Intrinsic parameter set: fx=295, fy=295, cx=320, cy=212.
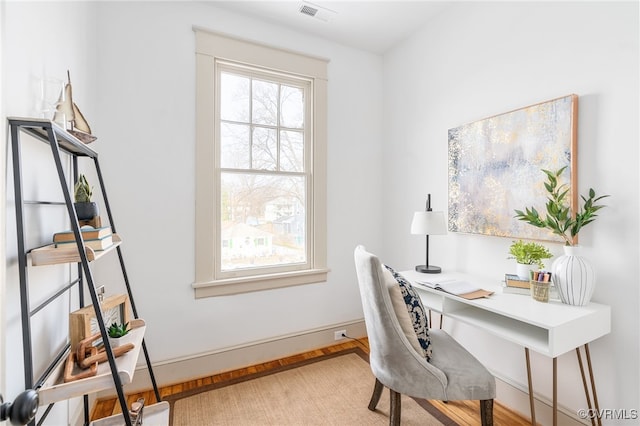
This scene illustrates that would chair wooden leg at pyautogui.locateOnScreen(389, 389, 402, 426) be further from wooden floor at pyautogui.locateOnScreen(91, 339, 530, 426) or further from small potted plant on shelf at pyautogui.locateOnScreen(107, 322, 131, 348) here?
small potted plant on shelf at pyautogui.locateOnScreen(107, 322, 131, 348)

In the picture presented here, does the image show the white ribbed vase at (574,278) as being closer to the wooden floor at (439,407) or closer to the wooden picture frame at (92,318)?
the wooden floor at (439,407)

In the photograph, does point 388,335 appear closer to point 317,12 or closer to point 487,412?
point 487,412

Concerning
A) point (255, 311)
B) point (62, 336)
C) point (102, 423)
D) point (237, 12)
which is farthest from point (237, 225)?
point (237, 12)

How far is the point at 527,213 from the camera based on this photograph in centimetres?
166

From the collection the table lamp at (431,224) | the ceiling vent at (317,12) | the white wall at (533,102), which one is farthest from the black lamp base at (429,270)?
the ceiling vent at (317,12)

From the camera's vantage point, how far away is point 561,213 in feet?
5.01

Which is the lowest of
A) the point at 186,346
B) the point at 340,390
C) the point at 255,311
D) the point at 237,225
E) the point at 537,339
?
the point at 340,390

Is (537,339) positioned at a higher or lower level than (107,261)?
lower

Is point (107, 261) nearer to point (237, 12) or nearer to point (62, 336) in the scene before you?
point (62, 336)

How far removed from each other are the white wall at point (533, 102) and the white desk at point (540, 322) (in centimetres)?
14

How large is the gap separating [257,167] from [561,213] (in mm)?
2035

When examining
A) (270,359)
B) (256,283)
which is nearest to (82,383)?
(256,283)

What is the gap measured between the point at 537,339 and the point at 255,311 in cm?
186

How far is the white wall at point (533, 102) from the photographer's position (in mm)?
1411
